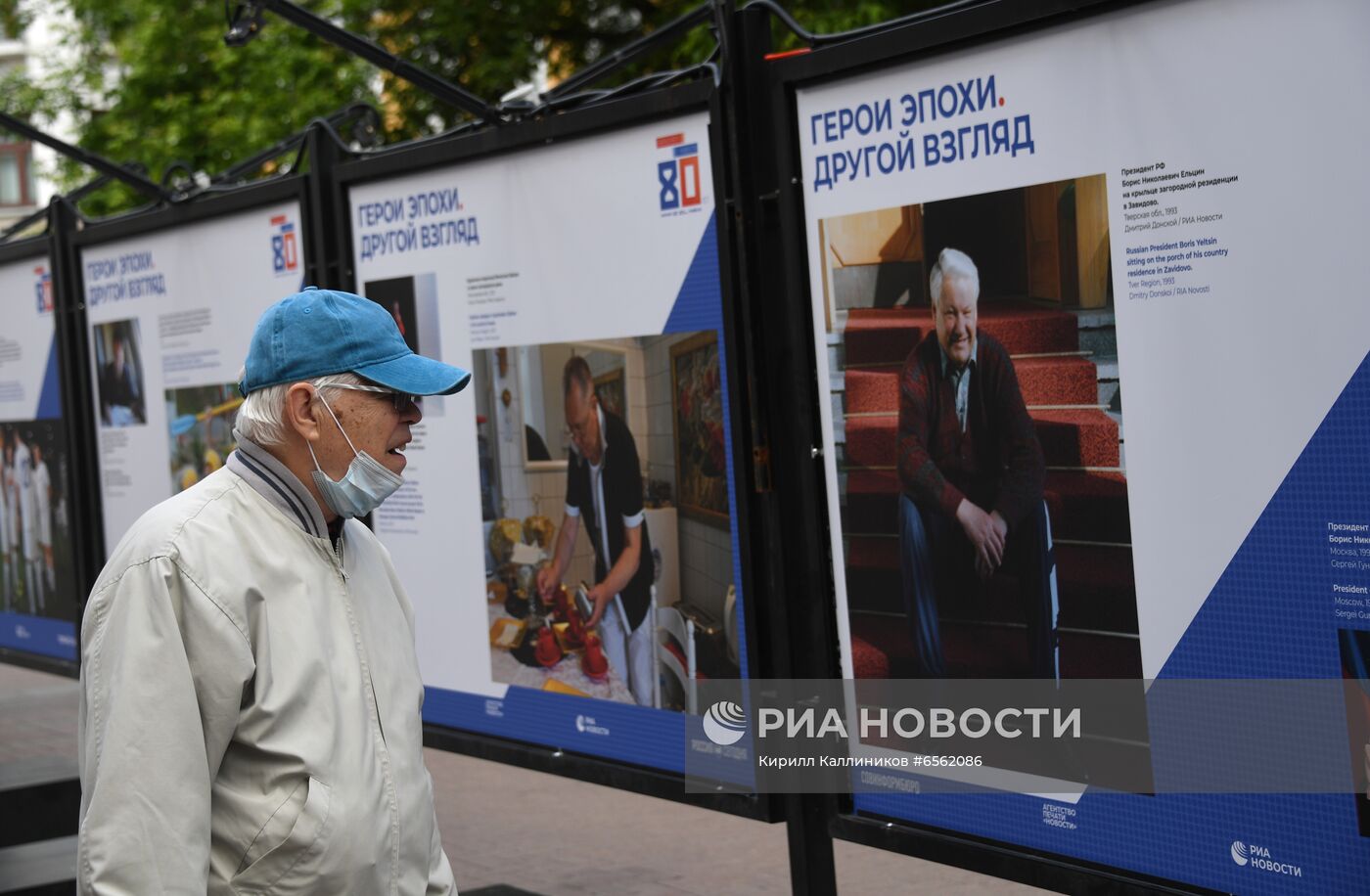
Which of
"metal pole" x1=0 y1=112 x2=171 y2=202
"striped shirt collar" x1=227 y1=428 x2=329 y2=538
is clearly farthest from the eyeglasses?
"metal pole" x1=0 y1=112 x2=171 y2=202

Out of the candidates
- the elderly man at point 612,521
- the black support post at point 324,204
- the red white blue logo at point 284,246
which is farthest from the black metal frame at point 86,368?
the elderly man at point 612,521

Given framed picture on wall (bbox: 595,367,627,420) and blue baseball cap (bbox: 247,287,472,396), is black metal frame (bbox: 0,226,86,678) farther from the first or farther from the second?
blue baseball cap (bbox: 247,287,472,396)

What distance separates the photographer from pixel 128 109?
61.1ft

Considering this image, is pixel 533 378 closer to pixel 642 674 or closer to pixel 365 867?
pixel 642 674

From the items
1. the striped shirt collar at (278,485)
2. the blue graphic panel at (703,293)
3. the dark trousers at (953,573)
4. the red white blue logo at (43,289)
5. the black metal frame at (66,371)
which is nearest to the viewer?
the striped shirt collar at (278,485)

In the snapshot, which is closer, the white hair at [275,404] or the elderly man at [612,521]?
the white hair at [275,404]

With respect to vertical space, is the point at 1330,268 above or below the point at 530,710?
above

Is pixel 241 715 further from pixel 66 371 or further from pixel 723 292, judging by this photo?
pixel 66 371

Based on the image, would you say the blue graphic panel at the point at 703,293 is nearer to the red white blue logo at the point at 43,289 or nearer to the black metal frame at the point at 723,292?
the black metal frame at the point at 723,292

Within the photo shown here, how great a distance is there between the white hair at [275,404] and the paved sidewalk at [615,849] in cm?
380

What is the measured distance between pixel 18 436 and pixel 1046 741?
19.7 ft

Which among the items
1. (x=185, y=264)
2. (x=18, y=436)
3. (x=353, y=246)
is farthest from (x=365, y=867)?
(x=18, y=436)

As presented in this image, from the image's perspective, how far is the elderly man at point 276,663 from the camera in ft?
7.66

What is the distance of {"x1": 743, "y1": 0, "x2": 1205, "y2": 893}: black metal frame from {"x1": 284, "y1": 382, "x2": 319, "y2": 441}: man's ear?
164cm
